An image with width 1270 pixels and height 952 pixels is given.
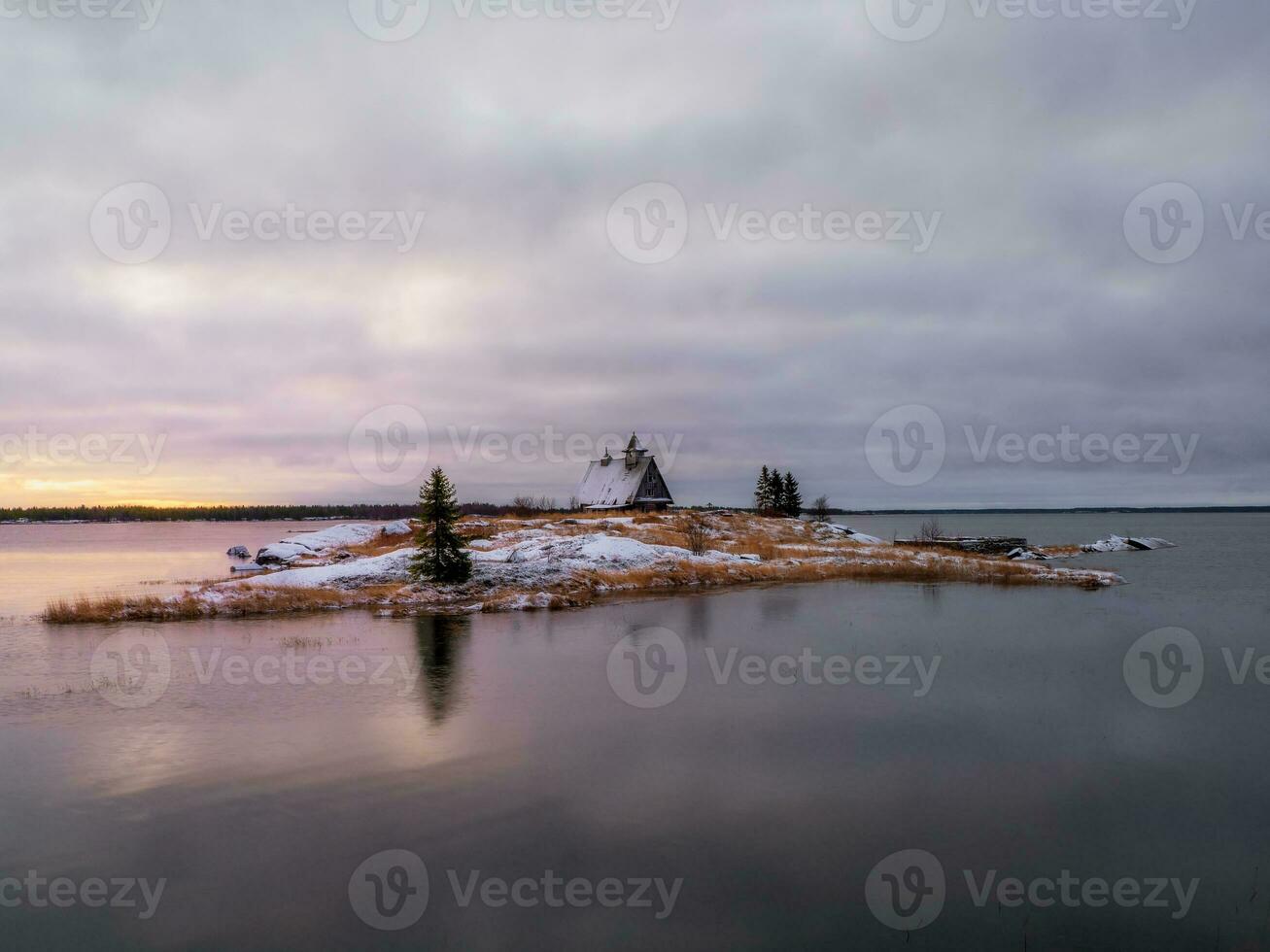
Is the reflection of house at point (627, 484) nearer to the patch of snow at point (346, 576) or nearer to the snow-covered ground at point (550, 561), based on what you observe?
the snow-covered ground at point (550, 561)

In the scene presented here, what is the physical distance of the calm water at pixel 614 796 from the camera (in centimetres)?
836

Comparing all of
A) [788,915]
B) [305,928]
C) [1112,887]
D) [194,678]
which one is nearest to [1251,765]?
[1112,887]

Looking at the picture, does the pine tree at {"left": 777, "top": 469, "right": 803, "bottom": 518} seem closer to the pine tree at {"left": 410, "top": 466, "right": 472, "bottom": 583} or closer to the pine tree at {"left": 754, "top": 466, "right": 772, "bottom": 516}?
the pine tree at {"left": 754, "top": 466, "right": 772, "bottom": 516}

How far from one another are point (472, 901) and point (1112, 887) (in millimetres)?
8143

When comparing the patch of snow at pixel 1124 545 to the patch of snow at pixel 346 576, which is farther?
the patch of snow at pixel 1124 545

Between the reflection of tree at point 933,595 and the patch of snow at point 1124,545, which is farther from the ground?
the reflection of tree at point 933,595

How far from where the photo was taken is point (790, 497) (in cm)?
9525

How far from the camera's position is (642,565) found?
40.7 metres

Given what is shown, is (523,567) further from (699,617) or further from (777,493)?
(777,493)

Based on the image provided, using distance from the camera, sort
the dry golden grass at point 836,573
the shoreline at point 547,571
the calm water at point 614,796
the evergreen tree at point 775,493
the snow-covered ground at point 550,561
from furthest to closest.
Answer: the evergreen tree at point 775,493 → the dry golden grass at point 836,573 → the snow-covered ground at point 550,561 → the shoreline at point 547,571 → the calm water at point 614,796

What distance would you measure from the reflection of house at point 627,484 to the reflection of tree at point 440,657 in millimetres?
47205

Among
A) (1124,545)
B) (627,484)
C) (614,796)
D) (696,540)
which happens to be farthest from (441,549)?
(1124,545)

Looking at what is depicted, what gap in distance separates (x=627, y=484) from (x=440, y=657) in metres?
55.7

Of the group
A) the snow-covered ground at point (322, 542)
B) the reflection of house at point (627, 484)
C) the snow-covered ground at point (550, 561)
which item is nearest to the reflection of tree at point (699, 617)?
the snow-covered ground at point (550, 561)
